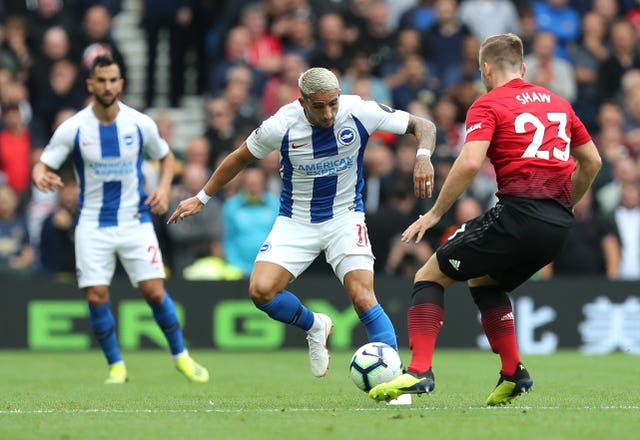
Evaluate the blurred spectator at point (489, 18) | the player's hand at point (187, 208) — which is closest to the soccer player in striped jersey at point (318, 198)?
the player's hand at point (187, 208)

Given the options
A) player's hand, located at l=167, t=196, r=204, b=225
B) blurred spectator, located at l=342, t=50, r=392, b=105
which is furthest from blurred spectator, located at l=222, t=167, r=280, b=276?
player's hand, located at l=167, t=196, r=204, b=225

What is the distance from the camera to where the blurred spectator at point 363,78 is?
17844 mm

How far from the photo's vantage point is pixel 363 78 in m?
17.9

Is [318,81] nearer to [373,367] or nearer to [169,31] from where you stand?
[373,367]

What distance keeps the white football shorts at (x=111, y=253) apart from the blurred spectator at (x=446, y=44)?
8.27 metres

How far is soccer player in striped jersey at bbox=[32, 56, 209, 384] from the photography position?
11484 mm

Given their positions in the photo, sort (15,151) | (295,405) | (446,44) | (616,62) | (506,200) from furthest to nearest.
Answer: (616,62), (446,44), (15,151), (295,405), (506,200)

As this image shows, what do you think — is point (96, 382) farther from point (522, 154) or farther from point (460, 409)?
point (522, 154)

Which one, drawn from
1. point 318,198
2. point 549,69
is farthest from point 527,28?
point 318,198

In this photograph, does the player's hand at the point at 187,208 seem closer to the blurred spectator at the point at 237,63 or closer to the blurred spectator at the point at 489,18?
the blurred spectator at the point at 237,63

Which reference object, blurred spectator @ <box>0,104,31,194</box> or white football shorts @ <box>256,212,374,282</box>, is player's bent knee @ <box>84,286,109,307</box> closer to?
white football shorts @ <box>256,212,374,282</box>

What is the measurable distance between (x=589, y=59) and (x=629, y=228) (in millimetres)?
3745

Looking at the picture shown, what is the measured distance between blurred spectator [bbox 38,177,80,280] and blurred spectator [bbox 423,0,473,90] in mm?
5966

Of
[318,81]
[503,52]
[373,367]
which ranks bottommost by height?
[373,367]
